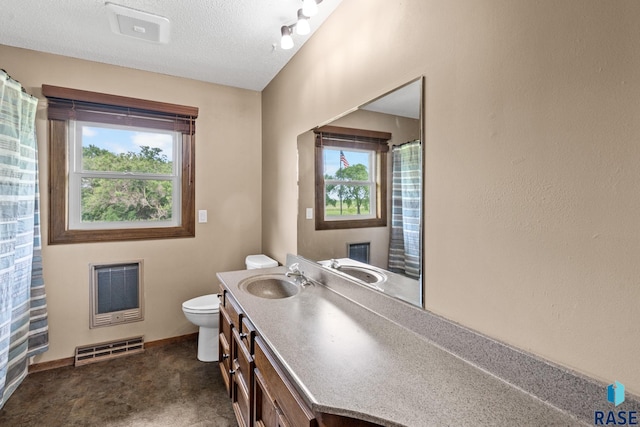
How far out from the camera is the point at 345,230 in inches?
70.8

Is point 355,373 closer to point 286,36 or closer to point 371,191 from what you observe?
point 371,191

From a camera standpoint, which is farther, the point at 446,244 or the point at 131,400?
the point at 131,400

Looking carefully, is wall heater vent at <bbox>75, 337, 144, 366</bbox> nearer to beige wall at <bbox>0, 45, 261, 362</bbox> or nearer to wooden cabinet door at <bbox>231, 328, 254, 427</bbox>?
beige wall at <bbox>0, 45, 261, 362</bbox>

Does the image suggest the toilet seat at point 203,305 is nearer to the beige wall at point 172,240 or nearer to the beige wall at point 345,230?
the beige wall at point 172,240

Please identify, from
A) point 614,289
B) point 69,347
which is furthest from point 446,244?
point 69,347

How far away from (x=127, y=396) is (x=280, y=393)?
1.64 metres

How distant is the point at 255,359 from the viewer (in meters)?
1.36

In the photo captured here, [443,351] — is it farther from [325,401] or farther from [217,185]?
[217,185]

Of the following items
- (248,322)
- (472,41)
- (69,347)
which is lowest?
(69,347)

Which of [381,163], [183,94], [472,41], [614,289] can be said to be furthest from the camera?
[183,94]

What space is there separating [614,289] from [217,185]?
283cm

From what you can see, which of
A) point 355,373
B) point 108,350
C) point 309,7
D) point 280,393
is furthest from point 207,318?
→ point 309,7

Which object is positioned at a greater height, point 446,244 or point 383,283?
point 446,244

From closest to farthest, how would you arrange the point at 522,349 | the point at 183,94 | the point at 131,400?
the point at 522,349 → the point at 131,400 → the point at 183,94
